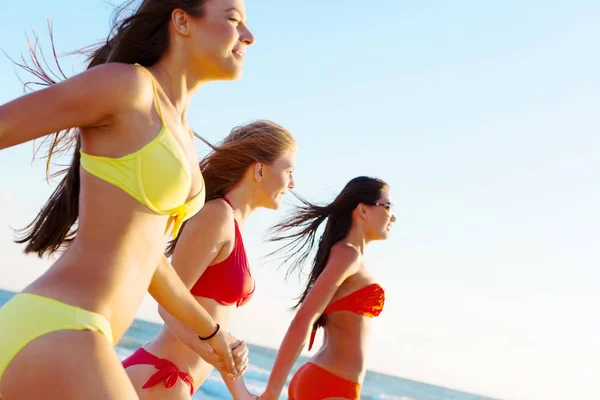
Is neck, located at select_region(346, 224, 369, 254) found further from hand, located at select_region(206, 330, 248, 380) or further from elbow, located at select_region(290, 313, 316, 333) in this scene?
hand, located at select_region(206, 330, 248, 380)

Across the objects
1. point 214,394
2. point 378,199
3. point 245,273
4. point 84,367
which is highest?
point 214,394

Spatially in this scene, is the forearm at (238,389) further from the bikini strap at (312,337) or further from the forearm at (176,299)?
the bikini strap at (312,337)

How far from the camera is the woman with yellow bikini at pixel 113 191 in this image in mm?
2547

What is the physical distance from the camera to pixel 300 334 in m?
6.06

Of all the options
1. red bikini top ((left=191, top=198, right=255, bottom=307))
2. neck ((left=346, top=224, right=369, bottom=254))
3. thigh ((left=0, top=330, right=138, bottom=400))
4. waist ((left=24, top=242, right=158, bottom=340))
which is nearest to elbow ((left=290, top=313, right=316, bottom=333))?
neck ((left=346, top=224, right=369, bottom=254))

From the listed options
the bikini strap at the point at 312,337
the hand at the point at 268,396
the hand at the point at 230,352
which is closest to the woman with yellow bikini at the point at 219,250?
the hand at the point at 230,352

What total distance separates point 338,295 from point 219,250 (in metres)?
1.99

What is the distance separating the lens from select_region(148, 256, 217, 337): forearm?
3.21m

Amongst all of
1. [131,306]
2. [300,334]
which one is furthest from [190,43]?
[300,334]

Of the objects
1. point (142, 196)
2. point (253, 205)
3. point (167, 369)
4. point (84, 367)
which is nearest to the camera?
point (84, 367)

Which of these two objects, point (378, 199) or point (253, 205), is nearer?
point (253, 205)

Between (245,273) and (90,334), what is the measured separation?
2218mm

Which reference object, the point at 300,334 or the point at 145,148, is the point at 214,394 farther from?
the point at 145,148

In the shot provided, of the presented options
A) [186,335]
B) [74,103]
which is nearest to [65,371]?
[74,103]
